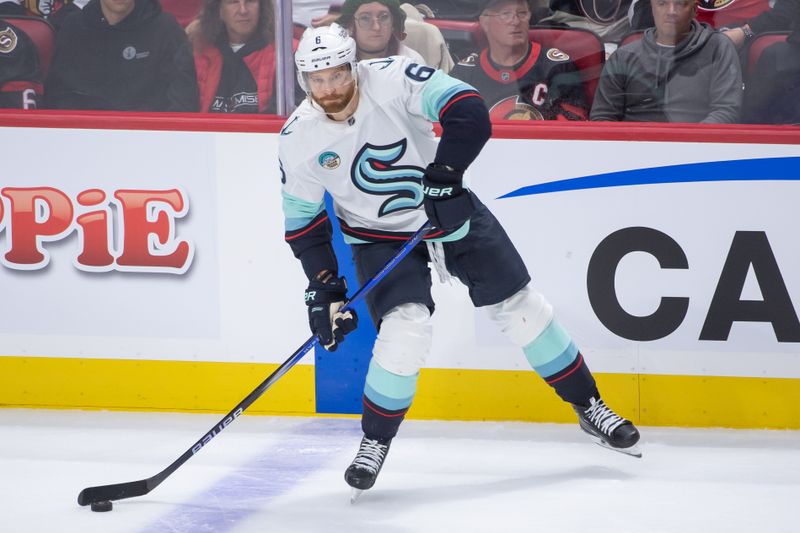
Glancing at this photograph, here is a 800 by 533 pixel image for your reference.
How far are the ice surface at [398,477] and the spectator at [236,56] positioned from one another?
1.04m

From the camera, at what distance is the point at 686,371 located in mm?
3275

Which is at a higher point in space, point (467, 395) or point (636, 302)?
point (636, 302)

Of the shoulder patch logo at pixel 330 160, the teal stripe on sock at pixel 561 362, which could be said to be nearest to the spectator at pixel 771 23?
the teal stripe on sock at pixel 561 362

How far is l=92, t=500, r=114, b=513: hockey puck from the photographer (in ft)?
8.81

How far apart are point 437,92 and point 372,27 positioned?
0.73 meters

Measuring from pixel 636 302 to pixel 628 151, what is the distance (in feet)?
1.53

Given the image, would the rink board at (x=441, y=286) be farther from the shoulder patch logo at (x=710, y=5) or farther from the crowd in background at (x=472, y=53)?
the shoulder patch logo at (x=710, y=5)

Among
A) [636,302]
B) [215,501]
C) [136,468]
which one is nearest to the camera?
[215,501]

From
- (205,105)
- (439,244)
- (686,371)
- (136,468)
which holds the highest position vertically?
(205,105)

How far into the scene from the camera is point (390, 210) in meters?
2.81

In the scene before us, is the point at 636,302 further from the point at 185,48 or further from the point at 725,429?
the point at 185,48

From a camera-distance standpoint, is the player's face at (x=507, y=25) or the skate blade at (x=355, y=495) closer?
the skate blade at (x=355, y=495)

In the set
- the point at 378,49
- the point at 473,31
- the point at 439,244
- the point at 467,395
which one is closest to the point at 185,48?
the point at 378,49

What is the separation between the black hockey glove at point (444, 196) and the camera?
2566 mm
